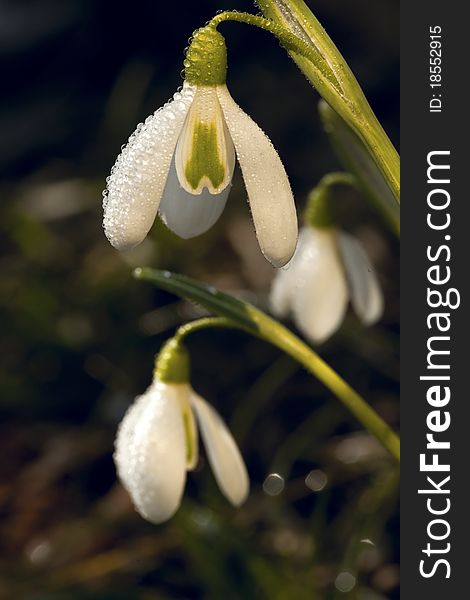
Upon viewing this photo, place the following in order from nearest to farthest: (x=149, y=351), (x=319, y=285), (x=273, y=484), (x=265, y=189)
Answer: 1. (x=265, y=189)
2. (x=319, y=285)
3. (x=273, y=484)
4. (x=149, y=351)

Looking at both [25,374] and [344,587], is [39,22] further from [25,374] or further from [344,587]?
[344,587]

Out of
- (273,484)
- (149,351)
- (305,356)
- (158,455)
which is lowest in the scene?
(158,455)

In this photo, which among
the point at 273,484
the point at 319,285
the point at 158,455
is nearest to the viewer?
the point at 158,455

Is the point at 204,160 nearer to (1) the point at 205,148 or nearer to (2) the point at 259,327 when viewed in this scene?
(1) the point at 205,148

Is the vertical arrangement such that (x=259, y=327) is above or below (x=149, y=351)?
below

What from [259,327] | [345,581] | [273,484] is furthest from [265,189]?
[273,484]

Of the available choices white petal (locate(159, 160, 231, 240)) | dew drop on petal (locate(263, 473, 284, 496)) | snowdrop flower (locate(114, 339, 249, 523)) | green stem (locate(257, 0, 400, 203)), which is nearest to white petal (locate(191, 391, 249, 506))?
snowdrop flower (locate(114, 339, 249, 523))

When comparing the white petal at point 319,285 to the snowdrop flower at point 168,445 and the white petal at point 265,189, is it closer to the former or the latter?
the snowdrop flower at point 168,445
